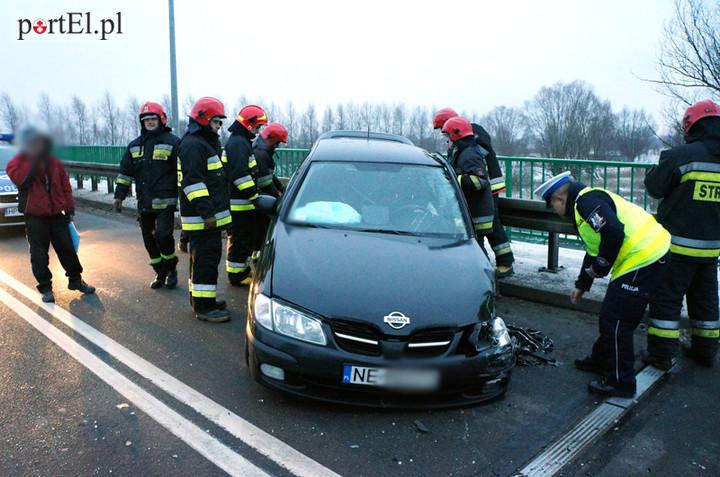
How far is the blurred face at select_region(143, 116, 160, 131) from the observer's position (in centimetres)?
593

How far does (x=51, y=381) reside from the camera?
3.83 meters

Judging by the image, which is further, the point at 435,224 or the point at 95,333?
the point at 95,333

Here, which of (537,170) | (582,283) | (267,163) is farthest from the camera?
(537,170)

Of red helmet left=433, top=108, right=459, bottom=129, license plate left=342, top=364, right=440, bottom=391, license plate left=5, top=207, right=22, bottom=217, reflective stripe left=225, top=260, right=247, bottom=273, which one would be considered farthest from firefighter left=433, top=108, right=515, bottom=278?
license plate left=5, top=207, right=22, bottom=217

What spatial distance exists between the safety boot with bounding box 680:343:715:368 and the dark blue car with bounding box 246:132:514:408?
6.08 feet

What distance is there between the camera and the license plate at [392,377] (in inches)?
125

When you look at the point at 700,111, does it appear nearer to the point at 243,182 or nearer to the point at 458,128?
the point at 458,128

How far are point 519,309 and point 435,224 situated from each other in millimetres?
1720

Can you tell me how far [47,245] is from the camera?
227 inches

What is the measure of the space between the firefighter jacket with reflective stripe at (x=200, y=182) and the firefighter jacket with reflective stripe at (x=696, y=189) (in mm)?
3696

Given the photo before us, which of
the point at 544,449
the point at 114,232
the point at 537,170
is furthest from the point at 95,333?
the point at 537,170

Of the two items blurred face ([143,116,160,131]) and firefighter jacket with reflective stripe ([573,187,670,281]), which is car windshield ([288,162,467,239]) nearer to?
firefighter jacket with reflective stripe ([573,187,670,281])

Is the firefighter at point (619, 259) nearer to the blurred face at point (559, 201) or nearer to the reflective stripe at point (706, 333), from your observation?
the blurred face at point (559, 201)

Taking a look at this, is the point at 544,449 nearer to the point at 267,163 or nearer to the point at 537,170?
the point at 267,163
